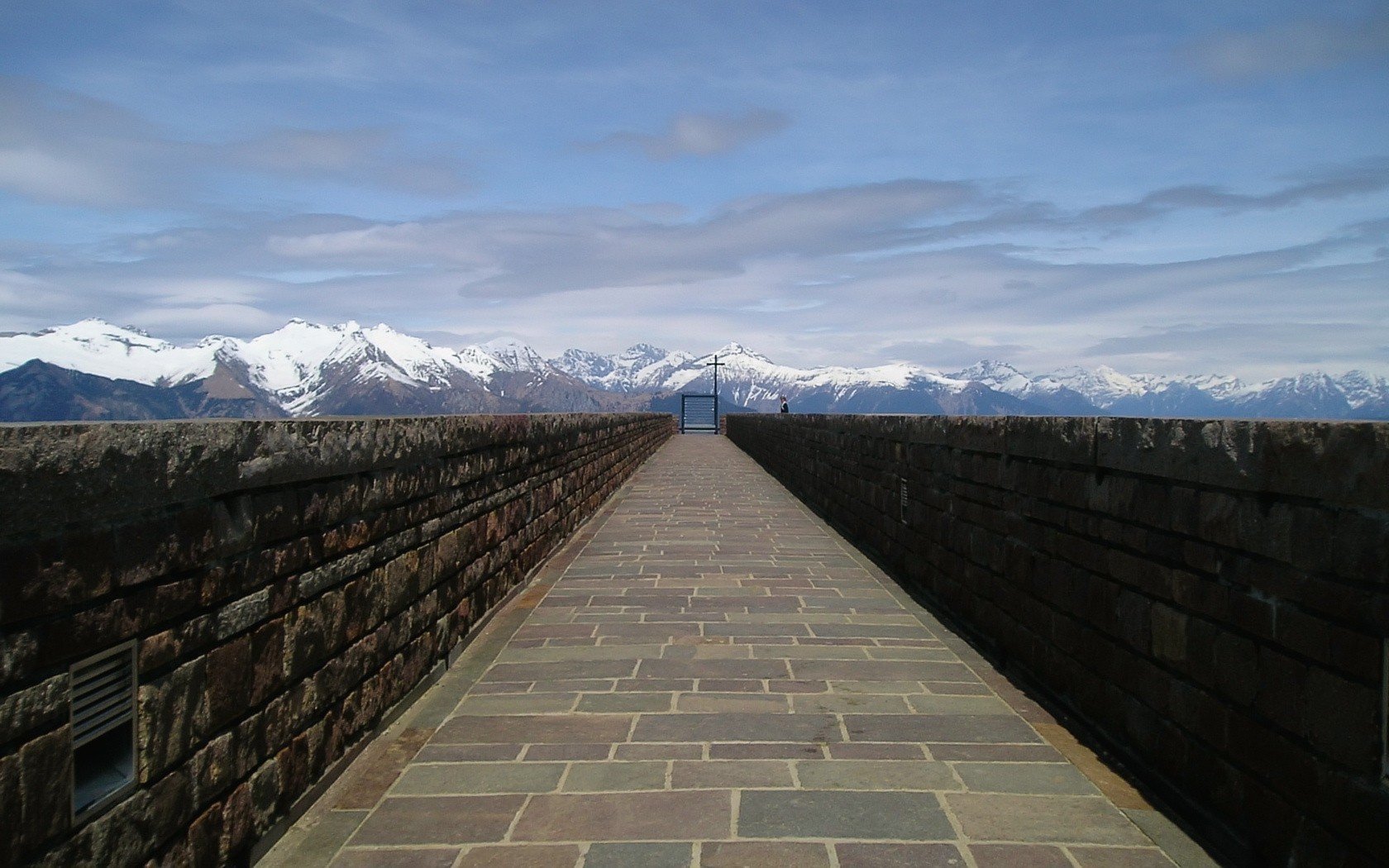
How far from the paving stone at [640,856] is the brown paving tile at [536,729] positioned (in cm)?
100

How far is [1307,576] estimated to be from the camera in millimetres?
2707

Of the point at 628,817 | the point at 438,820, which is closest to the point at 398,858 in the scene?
the point at 438,820

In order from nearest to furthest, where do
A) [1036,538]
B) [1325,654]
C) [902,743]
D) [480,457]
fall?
[1325,654] < [902,743] < [1036,538] < [480,457]

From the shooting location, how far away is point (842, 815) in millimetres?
3375

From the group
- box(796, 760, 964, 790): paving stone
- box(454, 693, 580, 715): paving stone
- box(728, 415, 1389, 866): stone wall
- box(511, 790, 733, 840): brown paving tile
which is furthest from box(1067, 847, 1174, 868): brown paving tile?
box(454, 693, 580, 715): paving stone

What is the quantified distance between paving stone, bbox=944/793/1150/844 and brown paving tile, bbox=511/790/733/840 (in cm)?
89

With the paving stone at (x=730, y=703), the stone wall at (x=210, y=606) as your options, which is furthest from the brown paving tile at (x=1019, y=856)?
the stone wall at (x=210, y=606)

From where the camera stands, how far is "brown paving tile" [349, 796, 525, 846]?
3.20m

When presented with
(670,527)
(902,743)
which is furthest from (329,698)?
(670,527)

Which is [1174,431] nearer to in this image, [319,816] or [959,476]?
[959,476]

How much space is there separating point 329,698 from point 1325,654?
3.43 m

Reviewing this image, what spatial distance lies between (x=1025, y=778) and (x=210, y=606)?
309 cm

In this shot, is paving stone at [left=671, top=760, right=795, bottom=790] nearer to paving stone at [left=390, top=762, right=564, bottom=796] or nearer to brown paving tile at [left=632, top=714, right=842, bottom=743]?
brown paving tile at [left=632, top=714, right=842, bottom=743]

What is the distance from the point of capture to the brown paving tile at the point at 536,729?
4152 millimetres
